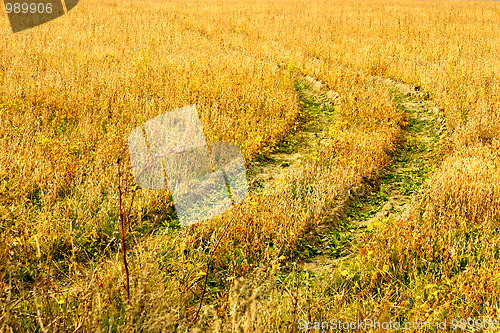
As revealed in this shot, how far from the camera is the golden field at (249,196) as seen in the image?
2771 mm

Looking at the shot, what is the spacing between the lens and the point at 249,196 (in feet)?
15.3

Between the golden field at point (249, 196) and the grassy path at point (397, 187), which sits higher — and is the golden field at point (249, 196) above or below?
above

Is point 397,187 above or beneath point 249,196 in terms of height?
beneath

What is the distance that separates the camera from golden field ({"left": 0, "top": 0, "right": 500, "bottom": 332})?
9.09ft

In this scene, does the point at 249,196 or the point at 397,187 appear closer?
the point at 249,196

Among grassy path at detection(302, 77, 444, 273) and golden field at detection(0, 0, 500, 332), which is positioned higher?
golden field at detection(0, 0, 500, 332)

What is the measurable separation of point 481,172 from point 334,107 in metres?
3.62

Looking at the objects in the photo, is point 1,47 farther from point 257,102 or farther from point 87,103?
point 257,102

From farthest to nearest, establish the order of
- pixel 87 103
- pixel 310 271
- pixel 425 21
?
pixel 425 21 → pixel 87 103 → pixel 310 271

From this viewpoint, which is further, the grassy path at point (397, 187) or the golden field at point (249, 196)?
the grassy path at point (397, 187)

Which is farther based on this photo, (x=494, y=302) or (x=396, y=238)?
(x=396, y=238)

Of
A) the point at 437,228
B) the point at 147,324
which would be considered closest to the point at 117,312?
the point at 147,324

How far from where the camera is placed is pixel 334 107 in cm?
774

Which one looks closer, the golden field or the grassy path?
the golden field
